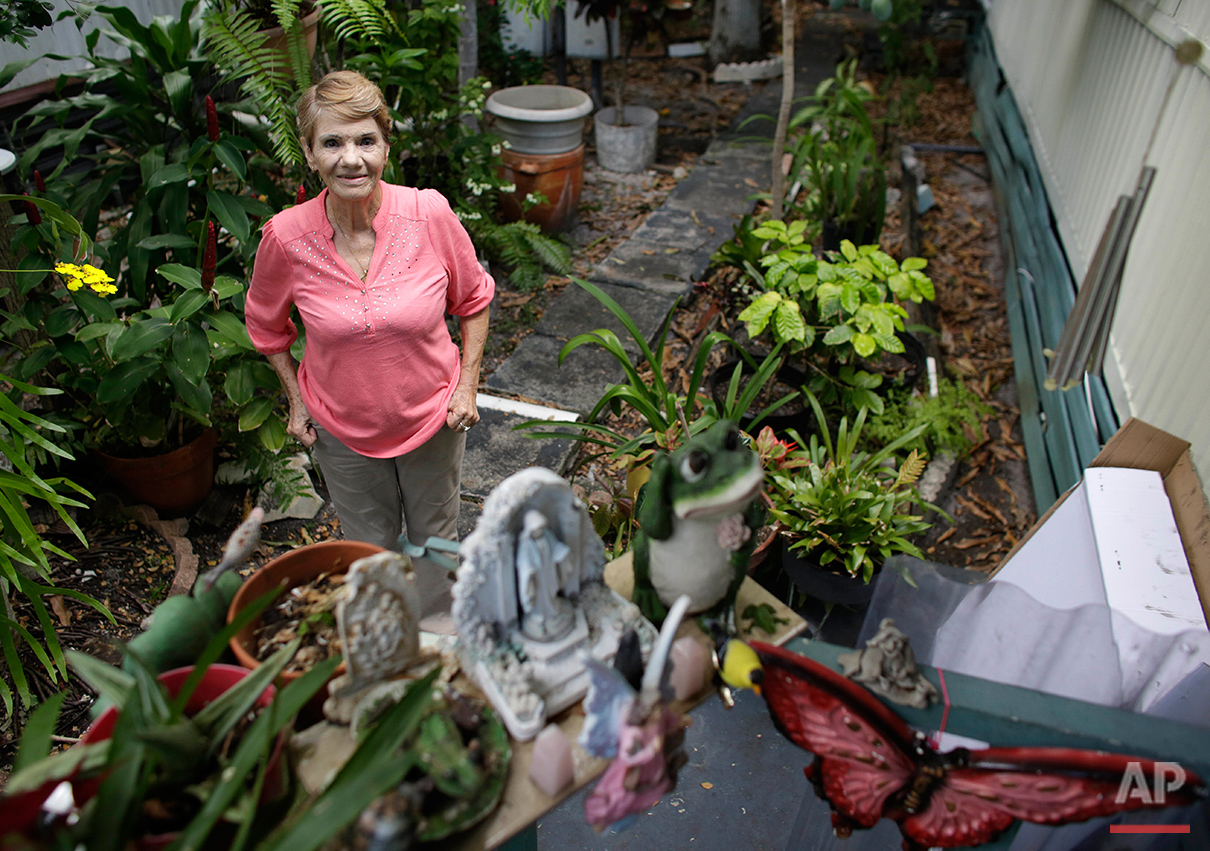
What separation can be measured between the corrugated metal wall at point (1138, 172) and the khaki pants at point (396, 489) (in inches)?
65.9

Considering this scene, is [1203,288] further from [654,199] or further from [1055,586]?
[654,199]

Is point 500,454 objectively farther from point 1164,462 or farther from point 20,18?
point 1164,462

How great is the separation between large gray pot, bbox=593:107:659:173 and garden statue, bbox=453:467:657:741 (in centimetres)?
480

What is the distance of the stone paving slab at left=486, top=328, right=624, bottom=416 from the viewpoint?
3371 mm

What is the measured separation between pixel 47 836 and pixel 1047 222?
443cm

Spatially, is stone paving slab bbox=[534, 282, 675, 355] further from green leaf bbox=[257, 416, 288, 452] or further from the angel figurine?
the angel figurine

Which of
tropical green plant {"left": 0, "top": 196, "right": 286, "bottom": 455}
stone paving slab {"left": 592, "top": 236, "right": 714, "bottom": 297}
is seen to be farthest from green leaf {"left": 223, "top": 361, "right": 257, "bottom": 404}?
stone paving slab {"left": 592, "top": 236, "right": 714, "bottom": 297}

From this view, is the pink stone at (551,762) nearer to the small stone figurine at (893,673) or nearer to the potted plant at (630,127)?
the small stone figurine at (893,673)

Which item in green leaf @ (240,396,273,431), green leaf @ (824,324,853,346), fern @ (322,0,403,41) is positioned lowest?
green leaf @ (240,396,273,431)

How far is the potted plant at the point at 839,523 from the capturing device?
7.39 ft

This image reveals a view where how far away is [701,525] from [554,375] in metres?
2.51

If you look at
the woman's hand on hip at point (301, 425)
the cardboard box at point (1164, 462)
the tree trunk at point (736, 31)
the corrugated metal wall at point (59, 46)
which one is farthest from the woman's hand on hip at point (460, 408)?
the tree trunk at point (736, 31)

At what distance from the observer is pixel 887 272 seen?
279cm

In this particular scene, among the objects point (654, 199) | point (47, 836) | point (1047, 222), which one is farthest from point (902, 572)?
point (654, 199)
